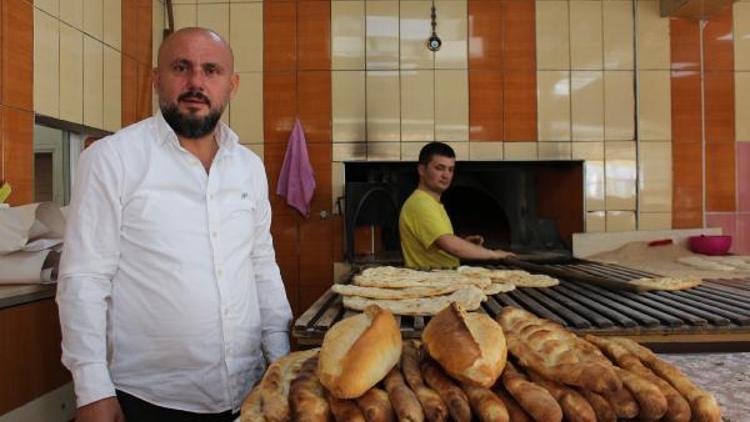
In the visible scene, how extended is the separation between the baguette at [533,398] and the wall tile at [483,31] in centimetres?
388

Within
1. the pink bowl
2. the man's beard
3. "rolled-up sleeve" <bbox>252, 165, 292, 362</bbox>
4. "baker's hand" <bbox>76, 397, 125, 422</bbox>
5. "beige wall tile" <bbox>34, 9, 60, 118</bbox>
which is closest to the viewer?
A: "baker's hand" <bbox>76, 397, 125, 422</bbox>

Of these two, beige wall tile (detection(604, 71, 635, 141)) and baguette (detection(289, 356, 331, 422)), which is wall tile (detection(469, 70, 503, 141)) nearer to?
beige wall tile (detection(604, 71, 635, 141))

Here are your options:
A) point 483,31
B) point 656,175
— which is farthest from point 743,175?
point 483,31

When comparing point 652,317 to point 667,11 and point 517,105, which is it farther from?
point 667,11

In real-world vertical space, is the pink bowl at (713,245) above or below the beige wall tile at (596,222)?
below

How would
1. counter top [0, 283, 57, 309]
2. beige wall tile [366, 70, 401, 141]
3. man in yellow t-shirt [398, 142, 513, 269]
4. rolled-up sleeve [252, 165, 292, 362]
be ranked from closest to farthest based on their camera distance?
rolled-up sleeve [252, 165, 292, 362] → counter top [0, 283, 57, 309] → man in yellow t-shirt [398, 142, 513, 269] → beige wall tile [366, 70, 401, 141]

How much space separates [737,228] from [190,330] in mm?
4452

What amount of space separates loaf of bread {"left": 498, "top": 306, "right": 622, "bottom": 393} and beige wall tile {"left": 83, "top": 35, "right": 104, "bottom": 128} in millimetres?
3142

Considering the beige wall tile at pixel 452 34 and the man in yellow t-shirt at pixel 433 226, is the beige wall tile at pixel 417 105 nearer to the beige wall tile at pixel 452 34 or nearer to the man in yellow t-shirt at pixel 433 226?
the beige wall tile at pixel 452 34

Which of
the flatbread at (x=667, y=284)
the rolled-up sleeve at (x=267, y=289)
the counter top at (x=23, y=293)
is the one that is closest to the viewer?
the rolled-up sleeve at (x=267, y=289)

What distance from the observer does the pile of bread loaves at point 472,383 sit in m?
0.79

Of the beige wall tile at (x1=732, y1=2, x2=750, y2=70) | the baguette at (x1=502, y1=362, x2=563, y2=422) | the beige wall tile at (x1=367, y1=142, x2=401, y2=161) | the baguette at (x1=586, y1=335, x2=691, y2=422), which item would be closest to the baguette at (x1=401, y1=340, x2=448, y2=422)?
the baguette at (x1=502, y1=362, x2=563, y2=422)

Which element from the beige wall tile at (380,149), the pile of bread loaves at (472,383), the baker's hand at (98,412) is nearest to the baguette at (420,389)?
the pile of bread loaves at (472,383)

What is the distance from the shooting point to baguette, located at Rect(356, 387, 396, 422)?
2.55 ft
